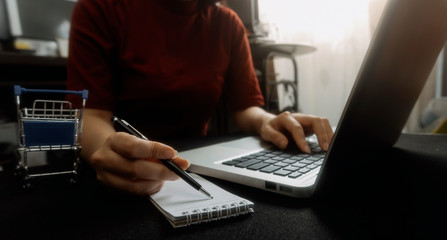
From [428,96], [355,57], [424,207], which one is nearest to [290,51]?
[355,57]

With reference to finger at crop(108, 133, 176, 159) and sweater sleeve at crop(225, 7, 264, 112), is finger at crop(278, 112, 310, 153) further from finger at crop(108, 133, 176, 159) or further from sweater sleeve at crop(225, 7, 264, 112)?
sweater sleeve at crop(225, 7, 264, 112)

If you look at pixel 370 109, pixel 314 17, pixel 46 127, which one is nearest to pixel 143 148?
pixel 46 127

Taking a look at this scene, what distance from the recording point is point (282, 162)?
39cm

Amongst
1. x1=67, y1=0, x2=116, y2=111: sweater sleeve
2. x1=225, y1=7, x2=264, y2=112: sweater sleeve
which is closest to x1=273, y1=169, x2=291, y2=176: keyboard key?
x1=67, y1=0, x2=116, y2=111: sweater sleeve

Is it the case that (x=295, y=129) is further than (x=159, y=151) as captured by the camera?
Yes

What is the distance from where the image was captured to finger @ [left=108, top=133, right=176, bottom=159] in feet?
0.97

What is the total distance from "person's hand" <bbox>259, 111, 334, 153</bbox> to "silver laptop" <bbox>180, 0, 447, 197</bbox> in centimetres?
4

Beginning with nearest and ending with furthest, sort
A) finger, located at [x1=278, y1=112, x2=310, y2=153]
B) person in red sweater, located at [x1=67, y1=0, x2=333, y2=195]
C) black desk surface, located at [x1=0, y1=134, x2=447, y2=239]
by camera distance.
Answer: black desk surface, located at [x1=0, y1=134, x2=447, y2=239]
finger, located at [x1=278, y1=112, x2=310, y2=153]
person in red sweater, located at [x1=67, y1=0, x2=333, y2=195]

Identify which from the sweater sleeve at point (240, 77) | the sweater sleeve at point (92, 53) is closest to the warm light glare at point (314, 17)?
the sweater sleeve at point (240, 77)

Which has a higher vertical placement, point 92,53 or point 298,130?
point 92,53

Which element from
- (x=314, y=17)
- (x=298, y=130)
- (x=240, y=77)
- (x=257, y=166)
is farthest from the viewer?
(x=314, y=17)

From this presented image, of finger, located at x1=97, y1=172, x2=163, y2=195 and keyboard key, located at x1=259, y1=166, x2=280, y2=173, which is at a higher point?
finger, located at x1=97, y1=172, x2=163, y2=195

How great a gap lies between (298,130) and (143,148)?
0.29m

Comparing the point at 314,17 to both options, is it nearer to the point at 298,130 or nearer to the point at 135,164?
the point at 298,130
